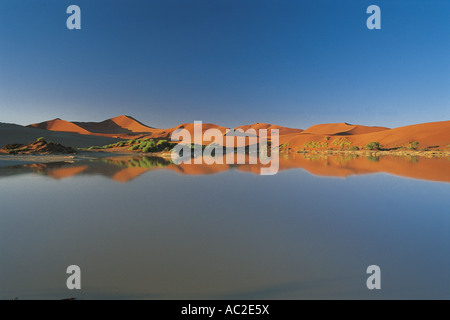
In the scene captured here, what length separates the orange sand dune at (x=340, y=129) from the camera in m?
67.9

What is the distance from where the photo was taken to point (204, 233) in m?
3.51

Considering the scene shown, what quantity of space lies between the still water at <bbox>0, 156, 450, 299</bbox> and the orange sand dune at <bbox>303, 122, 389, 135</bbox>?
71.8 meters

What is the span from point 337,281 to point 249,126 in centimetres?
9189

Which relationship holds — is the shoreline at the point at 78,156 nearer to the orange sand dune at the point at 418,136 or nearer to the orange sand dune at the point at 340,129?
the orange sand dune at the point at 418,136

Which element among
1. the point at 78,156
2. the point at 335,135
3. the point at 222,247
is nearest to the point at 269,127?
the point at 335,135

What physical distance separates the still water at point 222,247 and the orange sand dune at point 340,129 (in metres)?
71.8

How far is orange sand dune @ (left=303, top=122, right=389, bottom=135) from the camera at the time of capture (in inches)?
2672

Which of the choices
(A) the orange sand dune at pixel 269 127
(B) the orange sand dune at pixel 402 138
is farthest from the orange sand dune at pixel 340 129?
(B) the orange sand dune at pixel 402 138

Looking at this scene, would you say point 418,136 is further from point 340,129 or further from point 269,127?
point 269,127

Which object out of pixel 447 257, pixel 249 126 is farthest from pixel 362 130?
pixel 447 257

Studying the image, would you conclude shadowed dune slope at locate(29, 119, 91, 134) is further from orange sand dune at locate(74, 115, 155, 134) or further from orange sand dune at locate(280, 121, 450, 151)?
orange sand dune at locate(280, 121, 450, 151)
